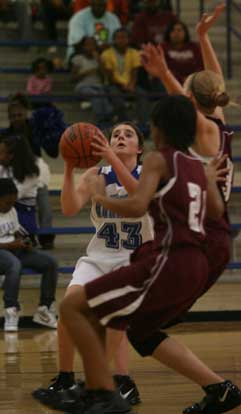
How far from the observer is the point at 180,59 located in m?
12.0

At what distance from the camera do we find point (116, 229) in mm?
6273

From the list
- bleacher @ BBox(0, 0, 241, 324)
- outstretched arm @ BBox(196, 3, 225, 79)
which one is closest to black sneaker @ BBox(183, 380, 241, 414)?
outstretched arm @ BBox(196, 3, 225, 79)

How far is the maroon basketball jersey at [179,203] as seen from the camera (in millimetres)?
5195

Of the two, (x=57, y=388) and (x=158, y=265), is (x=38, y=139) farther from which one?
(x=158, y=265)

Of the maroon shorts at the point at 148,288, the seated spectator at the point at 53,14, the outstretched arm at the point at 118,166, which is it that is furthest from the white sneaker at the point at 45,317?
the seated spectator at the point at 53,14

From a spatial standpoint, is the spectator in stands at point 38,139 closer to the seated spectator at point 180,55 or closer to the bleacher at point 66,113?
the bleacher at point 66,113

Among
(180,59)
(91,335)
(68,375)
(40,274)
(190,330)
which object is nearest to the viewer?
(91,335)

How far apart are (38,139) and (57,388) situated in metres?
4.49

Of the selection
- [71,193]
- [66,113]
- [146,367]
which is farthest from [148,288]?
[66,113]

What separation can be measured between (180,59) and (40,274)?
324 cm

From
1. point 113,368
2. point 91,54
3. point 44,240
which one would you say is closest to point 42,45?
point 91,54

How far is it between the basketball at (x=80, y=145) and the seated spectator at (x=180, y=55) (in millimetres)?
6218

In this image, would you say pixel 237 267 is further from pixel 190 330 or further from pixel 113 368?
pixel 113 368

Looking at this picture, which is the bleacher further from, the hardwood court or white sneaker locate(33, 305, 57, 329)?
the hardwood court
